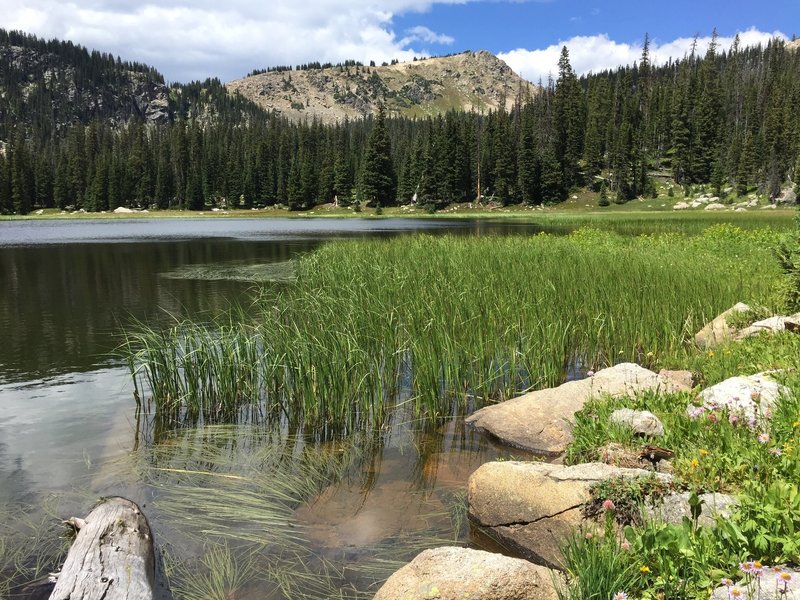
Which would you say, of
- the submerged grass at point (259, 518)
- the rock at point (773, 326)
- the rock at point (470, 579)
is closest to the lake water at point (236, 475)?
the submerged grass at point (259, 518)

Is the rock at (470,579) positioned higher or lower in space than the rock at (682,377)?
lower

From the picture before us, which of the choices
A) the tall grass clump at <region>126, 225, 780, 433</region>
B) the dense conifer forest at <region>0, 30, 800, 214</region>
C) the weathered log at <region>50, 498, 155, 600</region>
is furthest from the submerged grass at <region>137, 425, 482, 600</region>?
the dense conifer forest at <region>0, 30, 800, 214</region>

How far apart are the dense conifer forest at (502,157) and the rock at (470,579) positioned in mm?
83538

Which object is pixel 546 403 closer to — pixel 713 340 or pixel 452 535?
pixel 452 535

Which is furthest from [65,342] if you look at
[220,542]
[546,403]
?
[546,403]

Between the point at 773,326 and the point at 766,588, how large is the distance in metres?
7.27

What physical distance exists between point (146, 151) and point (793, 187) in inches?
5291

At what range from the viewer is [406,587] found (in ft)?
13.1

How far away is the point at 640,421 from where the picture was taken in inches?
222

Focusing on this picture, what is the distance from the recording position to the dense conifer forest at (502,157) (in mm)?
93000

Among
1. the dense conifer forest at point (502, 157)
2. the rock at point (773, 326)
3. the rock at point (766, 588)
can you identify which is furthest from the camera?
Result: the dense conifer forest at point (502, 157)

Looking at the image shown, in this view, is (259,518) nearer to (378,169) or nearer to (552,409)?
(552,409)

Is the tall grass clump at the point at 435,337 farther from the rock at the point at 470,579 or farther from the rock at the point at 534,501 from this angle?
the rock at the point at 470,579

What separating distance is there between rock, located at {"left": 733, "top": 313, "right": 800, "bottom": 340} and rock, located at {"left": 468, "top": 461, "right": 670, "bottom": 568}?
541cm
